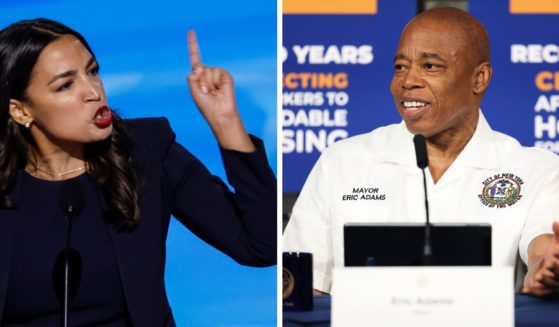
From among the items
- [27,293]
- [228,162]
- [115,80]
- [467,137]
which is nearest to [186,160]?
[228,162]

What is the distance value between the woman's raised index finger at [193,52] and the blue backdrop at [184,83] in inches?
8.3

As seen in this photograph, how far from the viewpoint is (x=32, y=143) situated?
3416 mm

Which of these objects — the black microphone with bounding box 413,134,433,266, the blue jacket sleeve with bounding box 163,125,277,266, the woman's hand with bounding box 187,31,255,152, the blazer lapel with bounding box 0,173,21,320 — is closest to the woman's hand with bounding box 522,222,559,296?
the black microphone with bounding box 413,134,433,266

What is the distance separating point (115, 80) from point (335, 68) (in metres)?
0.94

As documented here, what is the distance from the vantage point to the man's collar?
402 centimetres

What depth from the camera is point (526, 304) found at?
133 inches

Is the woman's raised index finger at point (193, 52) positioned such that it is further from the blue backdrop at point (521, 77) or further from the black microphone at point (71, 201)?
the blue backdrop at point (521, 77)

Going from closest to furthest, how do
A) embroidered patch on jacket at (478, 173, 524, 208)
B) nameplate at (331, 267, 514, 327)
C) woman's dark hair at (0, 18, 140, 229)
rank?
nameplate at (331, 267, 514, 327), woman's dark hair at (0, 18, 140, 229), embroidered patch on jacket at (478, 173, 524, 208)

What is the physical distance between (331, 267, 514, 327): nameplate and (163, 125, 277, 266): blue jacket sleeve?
72 cm

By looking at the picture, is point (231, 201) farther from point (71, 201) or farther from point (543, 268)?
point (543, 268)

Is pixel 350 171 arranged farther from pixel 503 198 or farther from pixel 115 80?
pixel 115 80

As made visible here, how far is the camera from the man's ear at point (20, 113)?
3354 mm

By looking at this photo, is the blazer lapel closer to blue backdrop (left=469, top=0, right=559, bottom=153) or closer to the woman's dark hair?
the woman's dark hair

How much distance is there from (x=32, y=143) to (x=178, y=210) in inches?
20.8
